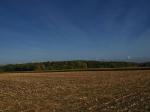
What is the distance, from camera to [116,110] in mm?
12953

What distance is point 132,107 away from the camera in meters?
13.5

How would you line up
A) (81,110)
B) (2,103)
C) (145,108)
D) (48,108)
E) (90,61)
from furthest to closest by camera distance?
(90,61) < (2,103) < (48,108) < (81,110) < (145,108)

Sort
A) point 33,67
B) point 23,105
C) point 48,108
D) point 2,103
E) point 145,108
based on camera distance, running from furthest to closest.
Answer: point 33,67, point 2,103, point 23,105, point 48,108, point 145,108

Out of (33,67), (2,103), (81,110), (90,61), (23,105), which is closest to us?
Result: (81,110)

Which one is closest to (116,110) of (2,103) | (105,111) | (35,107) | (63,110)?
(105,111)

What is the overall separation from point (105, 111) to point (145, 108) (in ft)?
7.10

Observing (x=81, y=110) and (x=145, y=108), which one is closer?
(x=145, y=108)

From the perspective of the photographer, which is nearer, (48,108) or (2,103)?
(48,108)

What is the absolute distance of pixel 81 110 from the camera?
46.0 ft

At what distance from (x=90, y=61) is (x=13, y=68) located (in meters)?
50.1

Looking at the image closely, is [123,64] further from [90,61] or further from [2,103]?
[2,103]

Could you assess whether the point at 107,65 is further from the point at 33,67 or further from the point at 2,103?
the point at 2,103

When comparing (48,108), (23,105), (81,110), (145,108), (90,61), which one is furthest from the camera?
(90,61)

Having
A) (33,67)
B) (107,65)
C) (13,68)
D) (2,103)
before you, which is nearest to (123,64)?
(107,65)
